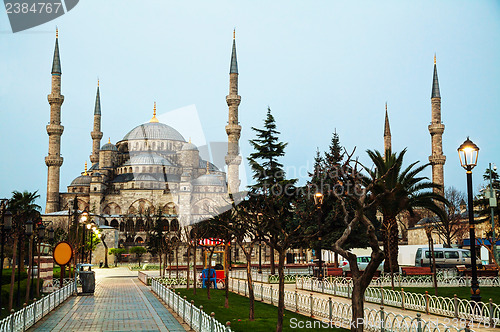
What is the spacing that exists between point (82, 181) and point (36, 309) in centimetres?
7323

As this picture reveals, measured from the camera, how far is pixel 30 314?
1142cm

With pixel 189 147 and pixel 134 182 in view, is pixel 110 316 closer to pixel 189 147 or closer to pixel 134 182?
pixel 134 182

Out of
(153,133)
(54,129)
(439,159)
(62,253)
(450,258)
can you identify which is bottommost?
(450,258)

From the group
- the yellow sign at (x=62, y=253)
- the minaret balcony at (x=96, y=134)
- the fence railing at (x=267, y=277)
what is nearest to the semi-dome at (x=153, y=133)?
the minaret balcony at (x=96, y=134)

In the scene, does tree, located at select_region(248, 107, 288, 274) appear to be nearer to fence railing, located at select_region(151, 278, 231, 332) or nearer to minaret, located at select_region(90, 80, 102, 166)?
fence railing, located at select_region(151, 278, 231, 332)

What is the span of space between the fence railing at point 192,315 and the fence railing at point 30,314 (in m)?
3.27

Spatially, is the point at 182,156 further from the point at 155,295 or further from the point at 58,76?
the point at 155,295

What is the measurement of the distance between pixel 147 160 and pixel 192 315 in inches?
2927

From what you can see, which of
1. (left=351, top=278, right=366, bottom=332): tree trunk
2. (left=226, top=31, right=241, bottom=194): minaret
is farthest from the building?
(left=351, top=278, right=366, bottom=332): tree trunk

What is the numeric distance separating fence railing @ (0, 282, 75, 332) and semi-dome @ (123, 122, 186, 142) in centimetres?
7354

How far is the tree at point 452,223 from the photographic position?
3748 cm

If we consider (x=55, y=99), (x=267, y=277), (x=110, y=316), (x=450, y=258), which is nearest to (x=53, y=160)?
(x=55, y=99)

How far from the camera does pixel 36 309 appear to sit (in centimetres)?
1213

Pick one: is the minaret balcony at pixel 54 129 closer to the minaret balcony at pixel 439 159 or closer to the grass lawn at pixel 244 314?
the minaret balcony at pixel 439 159
